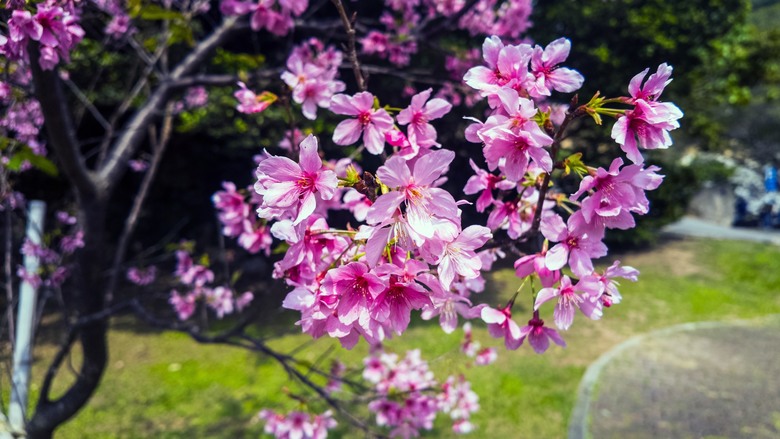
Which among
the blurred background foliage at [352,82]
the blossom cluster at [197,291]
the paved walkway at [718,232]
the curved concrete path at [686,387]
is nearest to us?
the blossom cluster at [197,291]

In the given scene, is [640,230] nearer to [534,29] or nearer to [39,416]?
[534,29]

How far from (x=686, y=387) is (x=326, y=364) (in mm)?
3663

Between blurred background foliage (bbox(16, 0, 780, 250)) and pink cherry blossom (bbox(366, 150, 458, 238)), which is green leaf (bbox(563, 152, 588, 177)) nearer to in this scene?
pink cherry blossom (bbox(366, 150, 458, 238))

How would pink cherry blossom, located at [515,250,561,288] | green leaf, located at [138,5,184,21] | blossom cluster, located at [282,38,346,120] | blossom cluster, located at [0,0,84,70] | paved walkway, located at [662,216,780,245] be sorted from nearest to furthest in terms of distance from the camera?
1. pink cherry blossom, located at [515,250,561,288]
2. blossom cluster, located at [0,0,84,70]
3. blossom cluster, located at [282,38,346,120]
4. green leaf, located at [138,5,184,21]
5. paved walkway, located at [662,216,780,245]

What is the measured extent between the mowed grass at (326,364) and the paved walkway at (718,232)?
13.1ft

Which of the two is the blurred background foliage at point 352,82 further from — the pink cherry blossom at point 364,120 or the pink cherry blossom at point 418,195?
→ the pink cherry blossom at point 418,195

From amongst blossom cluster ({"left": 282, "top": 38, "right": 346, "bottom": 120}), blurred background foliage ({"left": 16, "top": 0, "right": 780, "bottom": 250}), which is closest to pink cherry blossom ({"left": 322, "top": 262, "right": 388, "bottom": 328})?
blossom cluster ({"left": 282, "top": 38, "right": 346, "bottom": 120})

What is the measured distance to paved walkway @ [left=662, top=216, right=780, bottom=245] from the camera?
11.8m

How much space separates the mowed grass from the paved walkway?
3996 millimetres

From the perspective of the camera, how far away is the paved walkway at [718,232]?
38.6 ft

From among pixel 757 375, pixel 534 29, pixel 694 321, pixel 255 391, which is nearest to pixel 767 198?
pixel 694 321

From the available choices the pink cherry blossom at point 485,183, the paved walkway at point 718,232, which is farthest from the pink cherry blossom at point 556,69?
the paved walkway at point 718,232

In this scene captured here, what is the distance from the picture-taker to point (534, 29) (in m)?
4.45

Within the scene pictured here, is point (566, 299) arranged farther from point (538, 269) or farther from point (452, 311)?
point (452, 311)
